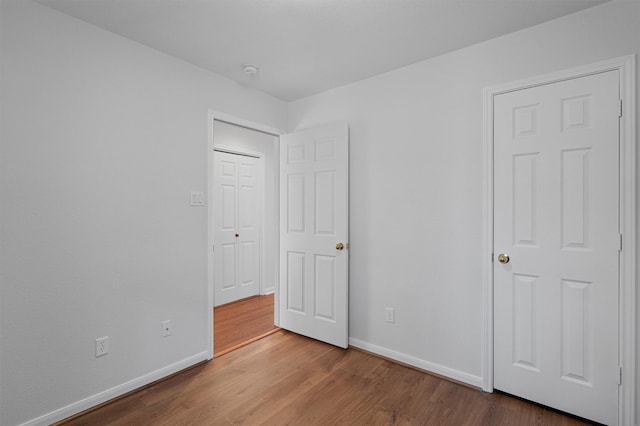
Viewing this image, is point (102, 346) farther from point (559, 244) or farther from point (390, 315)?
point (559, 244)

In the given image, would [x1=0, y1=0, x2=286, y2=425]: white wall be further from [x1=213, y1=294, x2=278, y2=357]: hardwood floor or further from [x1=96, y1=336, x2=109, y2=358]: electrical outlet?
[x1=213, y1=294, x2=278, y2=357]: hardwood floor

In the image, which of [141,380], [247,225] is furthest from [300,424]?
[247,225]

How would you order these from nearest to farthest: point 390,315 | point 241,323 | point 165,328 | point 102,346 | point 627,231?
point 627,231 < point 102,346 < point 165,328 < point 390,315 < point 241,323

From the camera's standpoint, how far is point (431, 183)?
97.0 inches

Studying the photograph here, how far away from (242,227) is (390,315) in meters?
2.61

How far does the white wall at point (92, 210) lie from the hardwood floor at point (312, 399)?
0.25 m

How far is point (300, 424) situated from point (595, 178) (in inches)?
88.6

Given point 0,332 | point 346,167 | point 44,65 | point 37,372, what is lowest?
point 37,372

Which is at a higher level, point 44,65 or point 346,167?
point 44,65

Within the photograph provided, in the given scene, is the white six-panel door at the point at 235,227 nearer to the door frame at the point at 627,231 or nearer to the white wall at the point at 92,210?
the white wall at the point at 92,210

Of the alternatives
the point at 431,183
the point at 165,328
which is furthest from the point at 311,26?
the point at 165,328

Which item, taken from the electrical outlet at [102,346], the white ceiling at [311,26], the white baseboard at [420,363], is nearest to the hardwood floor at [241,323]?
the electrical outlet at [102,346]

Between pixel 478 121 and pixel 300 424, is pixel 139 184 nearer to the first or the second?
pixel 300 424

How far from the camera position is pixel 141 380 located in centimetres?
224
